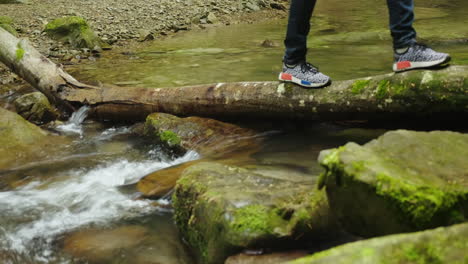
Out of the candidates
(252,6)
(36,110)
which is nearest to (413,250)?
(36,110)

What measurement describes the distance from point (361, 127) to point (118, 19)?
48.7ft

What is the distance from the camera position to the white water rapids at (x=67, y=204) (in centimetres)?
404

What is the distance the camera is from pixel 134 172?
18.2 ft

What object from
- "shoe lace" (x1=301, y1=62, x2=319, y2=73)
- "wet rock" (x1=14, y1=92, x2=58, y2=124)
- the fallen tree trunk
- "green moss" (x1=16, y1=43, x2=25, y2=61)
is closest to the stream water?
the fallen tree trunk

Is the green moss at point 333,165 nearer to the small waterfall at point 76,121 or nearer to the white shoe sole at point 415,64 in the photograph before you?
the white shoe sole at point 415,64

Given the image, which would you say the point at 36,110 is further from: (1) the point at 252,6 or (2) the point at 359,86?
(1) the point at 252,6

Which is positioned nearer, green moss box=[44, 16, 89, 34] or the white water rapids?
the white water rapids

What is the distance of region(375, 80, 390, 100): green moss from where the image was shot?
15.4 ft

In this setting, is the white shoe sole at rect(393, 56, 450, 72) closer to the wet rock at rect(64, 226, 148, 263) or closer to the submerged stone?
the wet rock at rect(64, 226, 148, 263)

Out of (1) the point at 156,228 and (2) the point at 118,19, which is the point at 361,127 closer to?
(1) the point at 156,228

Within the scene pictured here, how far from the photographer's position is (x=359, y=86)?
4.93m

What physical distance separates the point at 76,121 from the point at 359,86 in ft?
16.2

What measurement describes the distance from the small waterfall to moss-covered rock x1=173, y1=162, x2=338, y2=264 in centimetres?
451

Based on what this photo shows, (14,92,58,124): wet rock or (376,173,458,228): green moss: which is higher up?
(376,173,458,228): green moss
